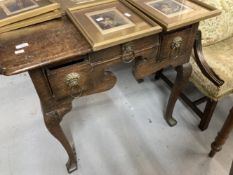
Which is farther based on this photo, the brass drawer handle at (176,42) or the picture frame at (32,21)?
the brass drawer handle at (176,42)

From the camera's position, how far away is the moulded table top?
2.24 feet

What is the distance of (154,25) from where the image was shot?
0.80m

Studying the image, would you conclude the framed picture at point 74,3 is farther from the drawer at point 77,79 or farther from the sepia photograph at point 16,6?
the drawer at point 77,79

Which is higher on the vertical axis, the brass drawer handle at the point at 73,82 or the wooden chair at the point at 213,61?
the brass drawer handle at the point at 73,82

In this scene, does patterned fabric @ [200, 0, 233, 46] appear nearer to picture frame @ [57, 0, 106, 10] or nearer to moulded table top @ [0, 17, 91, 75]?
picture frame @ [57, 0, 106, 10]

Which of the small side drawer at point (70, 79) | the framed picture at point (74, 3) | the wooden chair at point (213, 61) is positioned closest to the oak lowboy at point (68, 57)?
the small side drawer at point (70, 79)

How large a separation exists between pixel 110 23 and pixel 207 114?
2.77 ft

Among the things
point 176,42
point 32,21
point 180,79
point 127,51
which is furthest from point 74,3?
point 180,79

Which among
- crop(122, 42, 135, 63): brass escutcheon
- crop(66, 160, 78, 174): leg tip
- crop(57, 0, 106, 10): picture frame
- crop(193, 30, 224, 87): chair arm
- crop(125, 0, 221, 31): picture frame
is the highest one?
crop(57, 0, 106, 10): picture frame

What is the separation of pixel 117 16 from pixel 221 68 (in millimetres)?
699

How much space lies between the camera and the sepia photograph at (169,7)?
0.88m

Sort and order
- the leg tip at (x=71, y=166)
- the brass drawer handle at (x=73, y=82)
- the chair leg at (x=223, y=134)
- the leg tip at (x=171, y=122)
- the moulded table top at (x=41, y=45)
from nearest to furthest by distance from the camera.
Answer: the moulded table top at (x=41, y=45) → the brass drawer handle at (x=73, y=82) → the chair leg at (x=223, y=134) → the leg tip at (x=71, y=166) → the leg tip at (x=171, y=122)

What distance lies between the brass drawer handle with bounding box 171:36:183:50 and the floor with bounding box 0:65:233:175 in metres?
0.65

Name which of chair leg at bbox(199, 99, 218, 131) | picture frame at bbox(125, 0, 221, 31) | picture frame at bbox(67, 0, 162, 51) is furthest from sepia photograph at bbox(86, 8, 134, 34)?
chair leg at bbox(199, 99, 218, 131)
